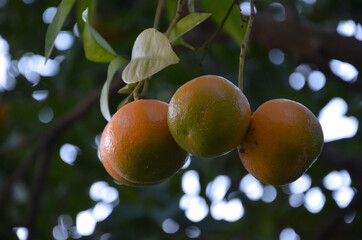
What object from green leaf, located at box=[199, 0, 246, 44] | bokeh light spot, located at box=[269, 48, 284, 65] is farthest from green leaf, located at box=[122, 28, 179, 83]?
bokeh light spot, located at box=[269, 48, 284, 65]

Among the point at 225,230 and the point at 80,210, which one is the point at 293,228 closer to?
the point at 225,230

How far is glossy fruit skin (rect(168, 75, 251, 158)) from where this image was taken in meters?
0.80

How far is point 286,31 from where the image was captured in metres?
2.00

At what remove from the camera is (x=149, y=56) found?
819mm

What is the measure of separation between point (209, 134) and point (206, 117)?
0.03 metres

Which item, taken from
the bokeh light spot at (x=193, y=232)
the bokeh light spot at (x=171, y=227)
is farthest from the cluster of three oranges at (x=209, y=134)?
the bokeh light spot at (x=171, y=227)

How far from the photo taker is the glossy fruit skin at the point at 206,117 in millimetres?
795

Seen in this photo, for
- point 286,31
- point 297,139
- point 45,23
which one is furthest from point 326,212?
point 297,139

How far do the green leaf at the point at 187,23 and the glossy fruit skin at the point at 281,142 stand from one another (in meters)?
0.23

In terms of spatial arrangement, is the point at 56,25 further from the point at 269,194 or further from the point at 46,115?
the point at 269,194

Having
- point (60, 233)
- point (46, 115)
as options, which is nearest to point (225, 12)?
point (46, 115)

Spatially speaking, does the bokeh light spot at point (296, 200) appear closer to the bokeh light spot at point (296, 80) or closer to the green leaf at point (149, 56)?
the bokeh light spot at point (296, 80)

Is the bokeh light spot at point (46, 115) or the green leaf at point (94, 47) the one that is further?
the bokeh light spot at point (46, 115)

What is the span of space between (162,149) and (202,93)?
0.42 feet
